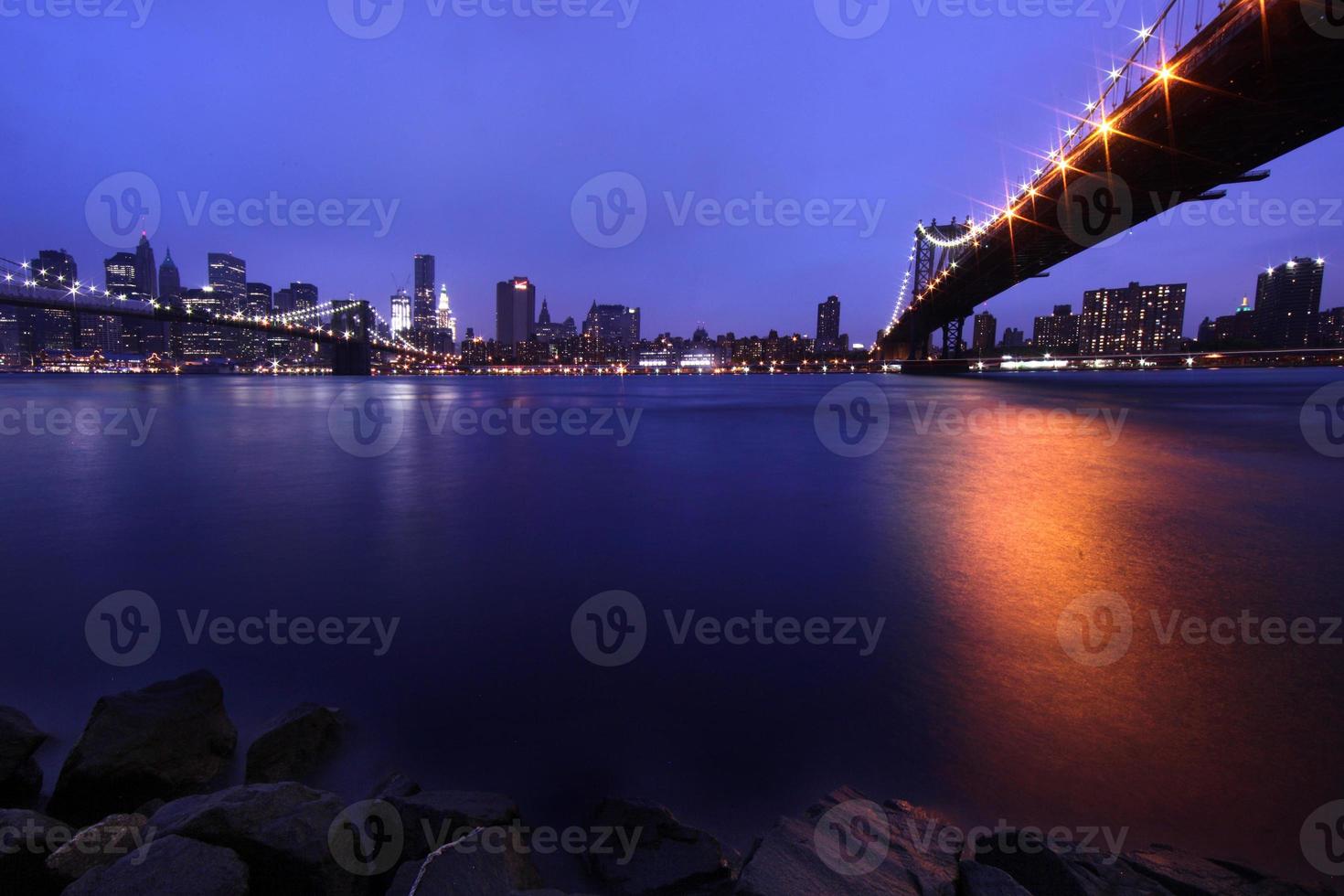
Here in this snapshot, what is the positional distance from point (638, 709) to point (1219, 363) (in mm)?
146137

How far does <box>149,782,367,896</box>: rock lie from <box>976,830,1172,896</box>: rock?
284 centimetres

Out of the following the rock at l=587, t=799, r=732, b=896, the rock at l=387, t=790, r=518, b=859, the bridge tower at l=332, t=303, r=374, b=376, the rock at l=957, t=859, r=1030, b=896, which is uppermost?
the bridge tower at l=332, t=303, r=374, b=376

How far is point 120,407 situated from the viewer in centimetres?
3019

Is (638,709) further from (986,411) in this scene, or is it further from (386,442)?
(986,411)

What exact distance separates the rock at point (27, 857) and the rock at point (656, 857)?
2.32 meters

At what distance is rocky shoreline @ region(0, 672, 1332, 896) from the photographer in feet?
8.05

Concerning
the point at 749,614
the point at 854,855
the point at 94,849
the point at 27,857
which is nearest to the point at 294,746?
the point at 94,849

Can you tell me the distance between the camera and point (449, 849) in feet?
8.30

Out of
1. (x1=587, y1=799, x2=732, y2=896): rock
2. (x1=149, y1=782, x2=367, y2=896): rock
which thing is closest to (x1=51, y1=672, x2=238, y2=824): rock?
(x1=149, y1=782, x2=367, y2=896): rock

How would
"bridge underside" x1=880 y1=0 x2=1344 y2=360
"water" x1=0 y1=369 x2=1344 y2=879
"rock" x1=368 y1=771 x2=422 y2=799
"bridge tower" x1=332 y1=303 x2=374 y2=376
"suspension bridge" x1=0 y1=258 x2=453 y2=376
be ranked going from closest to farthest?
"rock" x1=368 y1=771 x2=422 y2=799 → "water" x1=0 y1=369 x2=1344 y2=879 → "bridge underside" x1=880 y1=0 x2=1344 y2=360 → "suspension bridge" x1=0 y1=258 x2=453 y2=376 → "bridge tower" x1=332 y1=303 x2=374 y2=376

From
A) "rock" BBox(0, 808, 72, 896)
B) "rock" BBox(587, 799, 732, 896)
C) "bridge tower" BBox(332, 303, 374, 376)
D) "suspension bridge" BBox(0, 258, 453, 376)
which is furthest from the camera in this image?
"bridge tower" BBox(332, 303, 374, 376)

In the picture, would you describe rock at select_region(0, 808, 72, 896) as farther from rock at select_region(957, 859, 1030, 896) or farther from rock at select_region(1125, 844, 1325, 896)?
rock at select_region(1125, 844, 1325, 896)

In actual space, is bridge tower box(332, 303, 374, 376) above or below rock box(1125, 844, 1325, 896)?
above

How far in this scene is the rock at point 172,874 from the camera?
2328mm
